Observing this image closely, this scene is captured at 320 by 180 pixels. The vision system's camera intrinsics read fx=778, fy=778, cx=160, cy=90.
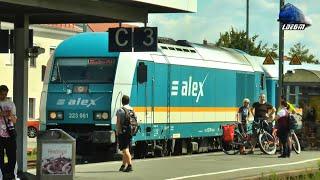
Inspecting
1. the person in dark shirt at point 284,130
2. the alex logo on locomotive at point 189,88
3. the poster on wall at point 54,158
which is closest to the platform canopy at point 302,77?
the alex logo on locomotive at point 189,88

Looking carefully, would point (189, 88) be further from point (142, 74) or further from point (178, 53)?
point (142, 74)

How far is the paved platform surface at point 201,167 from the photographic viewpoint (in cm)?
1524

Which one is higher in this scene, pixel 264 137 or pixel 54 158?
pixel 54 158

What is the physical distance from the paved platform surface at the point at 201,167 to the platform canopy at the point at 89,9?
122 inches

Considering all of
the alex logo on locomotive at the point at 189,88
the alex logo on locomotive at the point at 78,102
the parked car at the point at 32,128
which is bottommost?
the parked car at the point at 32,128

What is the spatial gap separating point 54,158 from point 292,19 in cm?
1335

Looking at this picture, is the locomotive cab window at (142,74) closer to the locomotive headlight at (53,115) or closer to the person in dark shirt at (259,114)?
the locomotive headlight at (53,115)

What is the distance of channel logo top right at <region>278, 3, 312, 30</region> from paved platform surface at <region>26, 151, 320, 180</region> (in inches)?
200

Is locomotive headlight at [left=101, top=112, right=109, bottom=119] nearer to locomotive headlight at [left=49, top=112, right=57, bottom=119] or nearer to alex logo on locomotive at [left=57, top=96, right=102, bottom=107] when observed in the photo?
alex logo on locomotive at [left=57, top=96, right=102, bottom=107]

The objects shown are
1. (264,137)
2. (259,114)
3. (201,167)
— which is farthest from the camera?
(259,114)

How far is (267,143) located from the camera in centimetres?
2266

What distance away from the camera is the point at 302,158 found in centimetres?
2108

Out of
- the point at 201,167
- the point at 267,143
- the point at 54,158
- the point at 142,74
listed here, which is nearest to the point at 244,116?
the point at 267,143

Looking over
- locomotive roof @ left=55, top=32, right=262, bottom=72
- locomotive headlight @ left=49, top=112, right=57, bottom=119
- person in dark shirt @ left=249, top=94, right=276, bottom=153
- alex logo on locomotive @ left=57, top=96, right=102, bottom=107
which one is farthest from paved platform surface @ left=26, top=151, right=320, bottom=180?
locomotive roof @ left=55, top=32, right=262, bottom=72
